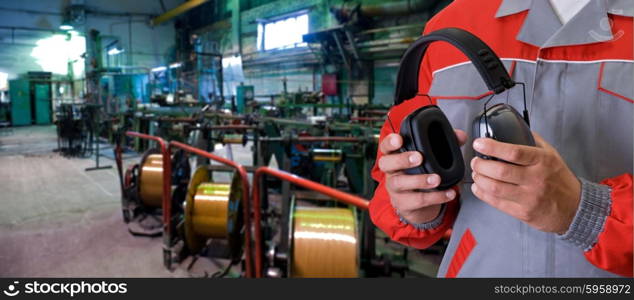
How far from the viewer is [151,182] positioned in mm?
4703

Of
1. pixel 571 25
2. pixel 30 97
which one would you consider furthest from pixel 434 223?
pixel 30 97

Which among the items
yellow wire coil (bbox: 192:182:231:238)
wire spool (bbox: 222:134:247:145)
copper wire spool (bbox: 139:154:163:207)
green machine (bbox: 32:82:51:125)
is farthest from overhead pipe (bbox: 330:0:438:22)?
green machine (bbox: 32:82:51:125)

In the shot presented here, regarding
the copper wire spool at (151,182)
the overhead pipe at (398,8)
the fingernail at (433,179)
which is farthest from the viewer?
the overhead pipe at (398,8)

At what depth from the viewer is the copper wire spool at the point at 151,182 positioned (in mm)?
4684

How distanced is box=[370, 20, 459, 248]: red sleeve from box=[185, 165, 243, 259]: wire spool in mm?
2828

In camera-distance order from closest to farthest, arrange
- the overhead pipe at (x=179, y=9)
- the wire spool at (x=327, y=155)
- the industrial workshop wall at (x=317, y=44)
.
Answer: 1. the wire spool at (x=327, y=155)
2. the industrial workshop wall at (x=317, y=44)
3. the overhead pipe at (x=179, y=9)

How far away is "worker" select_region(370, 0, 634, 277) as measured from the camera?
1.94 ft

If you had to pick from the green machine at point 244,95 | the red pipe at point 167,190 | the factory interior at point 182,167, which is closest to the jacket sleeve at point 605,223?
the factory interior at point 182,167

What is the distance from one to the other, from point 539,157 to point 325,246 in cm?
228

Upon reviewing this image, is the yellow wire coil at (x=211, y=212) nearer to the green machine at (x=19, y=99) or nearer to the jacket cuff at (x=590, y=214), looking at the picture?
the green machine at (x=19, y=99)

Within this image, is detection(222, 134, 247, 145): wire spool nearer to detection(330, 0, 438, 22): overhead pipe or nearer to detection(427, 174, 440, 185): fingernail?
detection(427, 174, 440, 185): fingernail

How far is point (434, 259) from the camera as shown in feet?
13.0

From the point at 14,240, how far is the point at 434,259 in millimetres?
3612

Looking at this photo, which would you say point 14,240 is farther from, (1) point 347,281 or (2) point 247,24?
(2) point 247,24
